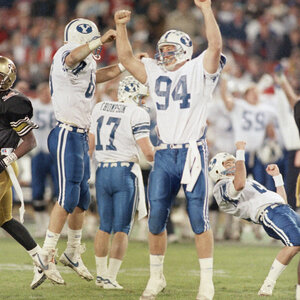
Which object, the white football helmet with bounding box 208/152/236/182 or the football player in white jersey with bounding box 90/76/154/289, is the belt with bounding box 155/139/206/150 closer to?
the white football helmet with bounding box 208/152/236/182

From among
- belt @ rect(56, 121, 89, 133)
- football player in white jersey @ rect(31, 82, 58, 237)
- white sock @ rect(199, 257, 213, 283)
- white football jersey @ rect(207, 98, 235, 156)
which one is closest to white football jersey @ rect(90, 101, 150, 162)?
belt @ rect(56, 121, 89, 133)

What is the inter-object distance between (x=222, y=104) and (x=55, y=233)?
5526mm

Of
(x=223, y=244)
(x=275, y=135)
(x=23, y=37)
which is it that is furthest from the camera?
(x=23, y=37)

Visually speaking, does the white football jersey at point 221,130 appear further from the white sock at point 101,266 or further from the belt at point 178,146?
the belt at point 178,146

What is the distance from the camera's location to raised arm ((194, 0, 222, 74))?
5297 millimetres

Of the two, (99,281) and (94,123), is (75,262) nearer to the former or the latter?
(99,281)

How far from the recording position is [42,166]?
34.3 feet

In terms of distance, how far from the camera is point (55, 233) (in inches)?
235

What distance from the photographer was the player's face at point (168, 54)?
5.65 meters

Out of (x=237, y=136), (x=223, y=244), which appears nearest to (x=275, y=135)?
(x=237, y=136)

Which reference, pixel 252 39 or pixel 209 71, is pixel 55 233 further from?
pixel 252 39

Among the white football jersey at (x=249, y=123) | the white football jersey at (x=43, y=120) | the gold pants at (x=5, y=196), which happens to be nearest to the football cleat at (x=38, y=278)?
the gold pants at (x=5, y=196)

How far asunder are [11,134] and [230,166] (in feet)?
5.67

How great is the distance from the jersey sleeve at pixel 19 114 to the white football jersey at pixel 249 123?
4.99 metres
